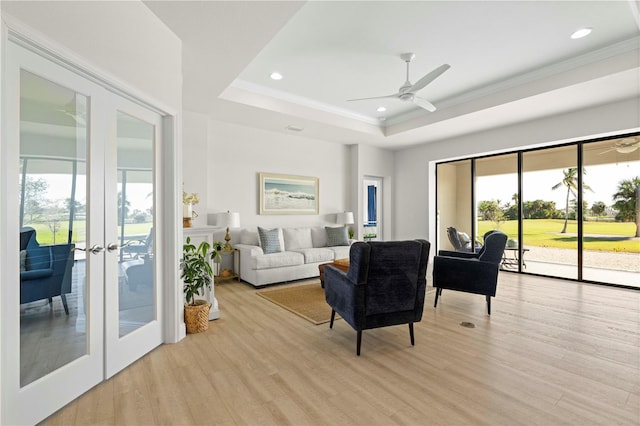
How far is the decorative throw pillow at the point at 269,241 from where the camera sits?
5.20 metres

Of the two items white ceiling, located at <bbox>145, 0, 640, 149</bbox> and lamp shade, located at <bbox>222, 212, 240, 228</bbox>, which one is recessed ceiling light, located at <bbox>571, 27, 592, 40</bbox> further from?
lamp shade, located at <bbox>222, 212, 240, 228</bbox>

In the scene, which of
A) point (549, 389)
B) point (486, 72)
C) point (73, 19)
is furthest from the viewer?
point (486, 72)

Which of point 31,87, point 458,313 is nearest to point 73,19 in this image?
point 31,87

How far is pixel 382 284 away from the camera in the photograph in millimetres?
2527

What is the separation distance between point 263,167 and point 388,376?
15.1 feet

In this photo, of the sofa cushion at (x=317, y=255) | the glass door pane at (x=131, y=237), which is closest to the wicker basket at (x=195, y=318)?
the glass door pane at (x=131, y=237)

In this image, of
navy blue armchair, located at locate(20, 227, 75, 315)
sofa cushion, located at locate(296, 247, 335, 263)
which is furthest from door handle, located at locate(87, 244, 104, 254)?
sofa cushion, located at locate(296, 247, 335, 263)

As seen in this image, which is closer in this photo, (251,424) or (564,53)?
(251,424)

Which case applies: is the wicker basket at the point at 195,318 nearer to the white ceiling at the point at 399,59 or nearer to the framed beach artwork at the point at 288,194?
the white ceiling at the point at 399,59

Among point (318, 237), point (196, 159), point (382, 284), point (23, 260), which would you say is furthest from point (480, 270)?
point (196, 159)

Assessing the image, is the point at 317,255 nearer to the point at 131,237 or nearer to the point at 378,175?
the point at 378,175

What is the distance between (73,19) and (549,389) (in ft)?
12.6

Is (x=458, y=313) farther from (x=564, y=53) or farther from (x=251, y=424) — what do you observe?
(x=564, y=53)

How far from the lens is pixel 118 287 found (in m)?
2.30
